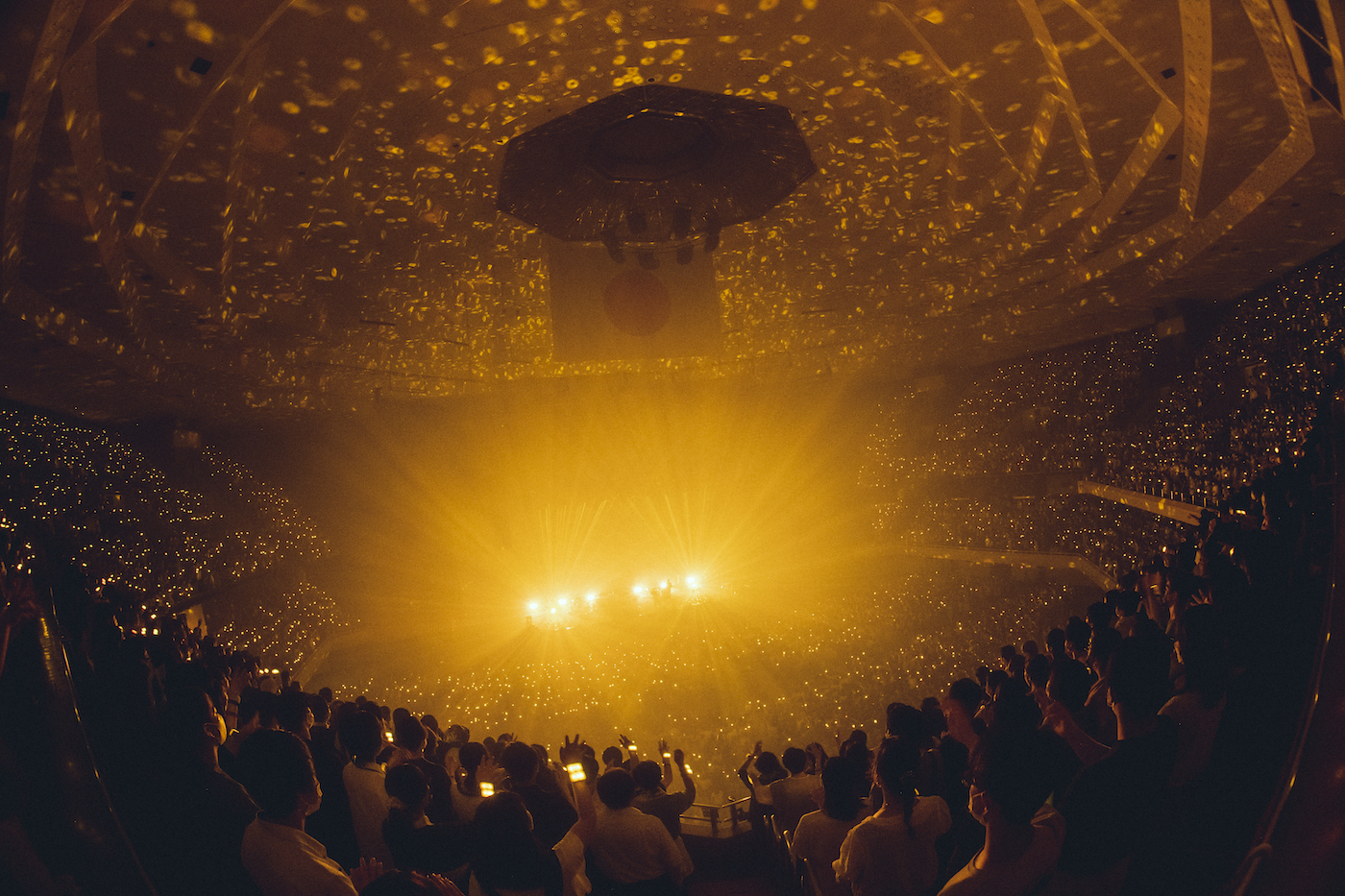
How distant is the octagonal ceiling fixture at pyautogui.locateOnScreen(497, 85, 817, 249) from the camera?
529 centimetres

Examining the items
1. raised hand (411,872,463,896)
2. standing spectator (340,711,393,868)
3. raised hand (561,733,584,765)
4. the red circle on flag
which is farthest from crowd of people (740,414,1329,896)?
the red circle on flag

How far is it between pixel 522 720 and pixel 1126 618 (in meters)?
7.62

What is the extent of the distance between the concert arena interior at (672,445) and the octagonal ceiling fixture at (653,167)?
0.05 m

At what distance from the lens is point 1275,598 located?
3611mm

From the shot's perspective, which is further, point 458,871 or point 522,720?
point 522,720

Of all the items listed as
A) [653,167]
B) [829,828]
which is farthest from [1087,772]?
[653,167]

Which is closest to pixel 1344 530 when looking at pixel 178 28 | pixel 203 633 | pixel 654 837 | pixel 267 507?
pixel 654 837

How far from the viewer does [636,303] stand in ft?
23.4

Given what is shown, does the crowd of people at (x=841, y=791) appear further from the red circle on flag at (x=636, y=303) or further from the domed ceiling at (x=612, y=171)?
the red circle on flag at (x=636, y=303)

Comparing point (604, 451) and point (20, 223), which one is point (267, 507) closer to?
point (604, 451)

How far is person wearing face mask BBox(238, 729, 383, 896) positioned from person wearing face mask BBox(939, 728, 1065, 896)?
1654mm

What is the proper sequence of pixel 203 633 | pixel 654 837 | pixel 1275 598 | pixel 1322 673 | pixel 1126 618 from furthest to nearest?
1. pixel 203 633
2. pixel 1126 618
3. pixel 1275 598
4. pixel 654 837
5. pixel 1322 673

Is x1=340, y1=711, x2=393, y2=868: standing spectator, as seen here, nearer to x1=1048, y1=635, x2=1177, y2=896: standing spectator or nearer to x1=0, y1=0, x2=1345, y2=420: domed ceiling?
x1=1048, y1=635, x2=1177, y2=896: standing spectator

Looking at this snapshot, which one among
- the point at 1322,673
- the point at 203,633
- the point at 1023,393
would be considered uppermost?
the point at 1023,393
